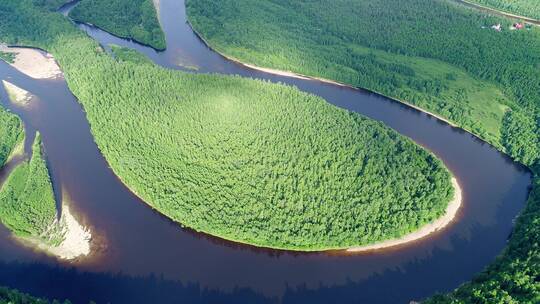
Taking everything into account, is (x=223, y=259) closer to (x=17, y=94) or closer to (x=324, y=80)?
(x=324, y=80)

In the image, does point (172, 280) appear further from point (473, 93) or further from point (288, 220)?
point (473, 93)

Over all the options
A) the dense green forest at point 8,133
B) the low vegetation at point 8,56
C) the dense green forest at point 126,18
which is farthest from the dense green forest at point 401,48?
the dense green forest at point 8,133

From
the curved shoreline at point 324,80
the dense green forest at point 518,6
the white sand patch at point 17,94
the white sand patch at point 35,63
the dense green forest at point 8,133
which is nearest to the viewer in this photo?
the dense green forest at point 8,133

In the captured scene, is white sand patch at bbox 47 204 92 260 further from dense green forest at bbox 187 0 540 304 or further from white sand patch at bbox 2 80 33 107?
dense green forest at bbox 187 0 540 304

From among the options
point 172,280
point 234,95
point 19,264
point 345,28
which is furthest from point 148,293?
Answer: point 345,28

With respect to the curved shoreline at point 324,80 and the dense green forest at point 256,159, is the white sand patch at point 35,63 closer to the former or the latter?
the dense green forest at point 256,159

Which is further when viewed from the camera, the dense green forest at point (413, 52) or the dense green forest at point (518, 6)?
the dense green forest at point (518, 6)
